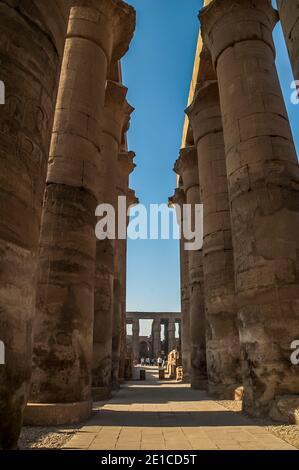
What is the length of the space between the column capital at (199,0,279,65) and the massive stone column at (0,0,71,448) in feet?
20.8

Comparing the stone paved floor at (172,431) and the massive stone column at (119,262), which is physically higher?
the massive stone column at (119,262)

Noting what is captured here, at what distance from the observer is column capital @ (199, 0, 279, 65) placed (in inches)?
343

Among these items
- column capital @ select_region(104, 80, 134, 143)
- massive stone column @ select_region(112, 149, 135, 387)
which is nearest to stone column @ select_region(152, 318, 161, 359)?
massive stone column @ select_region(112, 149, 135, 387)

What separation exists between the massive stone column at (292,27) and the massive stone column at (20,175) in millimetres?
2871

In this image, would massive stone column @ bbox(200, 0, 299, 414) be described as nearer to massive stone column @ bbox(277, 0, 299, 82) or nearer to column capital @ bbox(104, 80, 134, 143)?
massive stone column @ bbox(277, 0, 299, 82)

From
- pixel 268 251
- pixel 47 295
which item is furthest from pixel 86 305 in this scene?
pixel 268 251

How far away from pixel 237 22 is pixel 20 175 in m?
8.06

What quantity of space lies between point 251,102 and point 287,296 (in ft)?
13.7

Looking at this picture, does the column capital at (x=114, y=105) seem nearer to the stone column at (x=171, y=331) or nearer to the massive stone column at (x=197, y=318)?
the massive stone column at (x=197, y=318)

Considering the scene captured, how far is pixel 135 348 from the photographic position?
137 ft

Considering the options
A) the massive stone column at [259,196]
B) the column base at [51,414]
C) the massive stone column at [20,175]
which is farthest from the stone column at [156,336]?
the massive stone column at [20,175]

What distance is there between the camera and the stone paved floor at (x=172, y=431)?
13.7 ft

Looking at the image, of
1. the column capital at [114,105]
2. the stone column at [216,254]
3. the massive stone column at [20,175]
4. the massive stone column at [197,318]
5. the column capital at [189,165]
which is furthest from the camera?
the column capital at [189,165]

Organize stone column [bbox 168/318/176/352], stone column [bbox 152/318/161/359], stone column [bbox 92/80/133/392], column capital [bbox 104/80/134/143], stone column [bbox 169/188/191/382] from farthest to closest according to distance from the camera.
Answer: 1. stone column [bbox 168/318/176/352]
2. stone column [bbox 152/318/161/359]
3. stone column [bbox 169/188/191/382]
4. column capital [bbox 104/80/134/143]
5. stone column [bbox 92/80/133/392]
